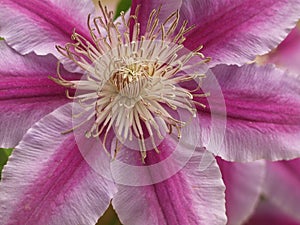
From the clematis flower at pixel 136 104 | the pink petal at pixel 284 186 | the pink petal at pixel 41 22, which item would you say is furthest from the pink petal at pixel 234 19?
the pink petal at pixel 284 186

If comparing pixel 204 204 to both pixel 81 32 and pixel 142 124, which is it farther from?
pixel 81 32

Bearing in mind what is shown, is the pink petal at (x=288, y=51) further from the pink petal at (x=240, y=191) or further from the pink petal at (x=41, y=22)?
the pink petal at (x=41, y=22)

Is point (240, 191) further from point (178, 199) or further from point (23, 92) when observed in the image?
→ point (23, 92)

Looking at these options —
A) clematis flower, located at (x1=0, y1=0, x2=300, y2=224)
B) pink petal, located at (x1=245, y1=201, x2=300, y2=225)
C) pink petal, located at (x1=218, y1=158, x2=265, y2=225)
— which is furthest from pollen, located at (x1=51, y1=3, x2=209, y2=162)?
pink petal, located at (x1=245, y1=201, x2=300, y2=225)

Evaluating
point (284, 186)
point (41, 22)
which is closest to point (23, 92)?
point (41, 22)

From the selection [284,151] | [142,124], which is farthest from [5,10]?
[284,151]

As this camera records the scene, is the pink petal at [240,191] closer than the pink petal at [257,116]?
No
